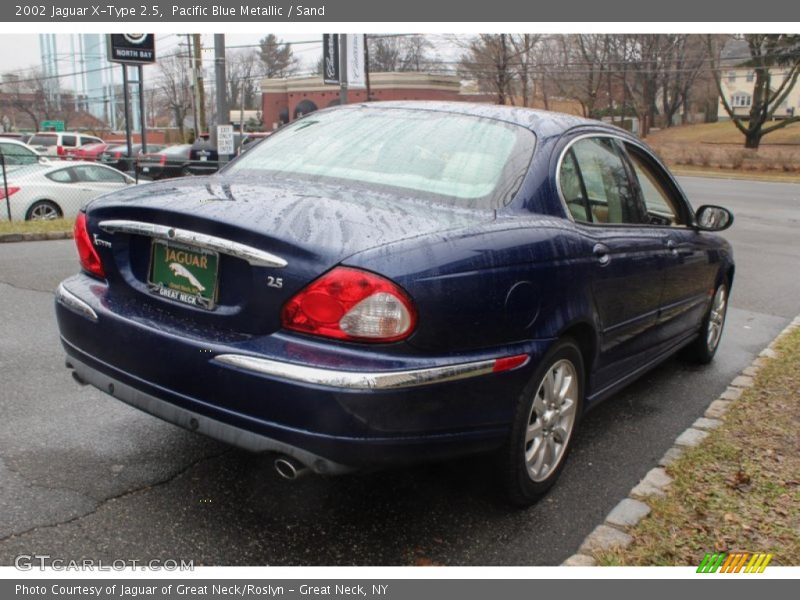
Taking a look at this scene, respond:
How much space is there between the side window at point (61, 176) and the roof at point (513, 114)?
11198 millimetres

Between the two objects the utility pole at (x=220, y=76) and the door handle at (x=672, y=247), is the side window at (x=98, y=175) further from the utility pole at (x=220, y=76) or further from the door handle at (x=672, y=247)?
the door handle at (x=672, y=247)

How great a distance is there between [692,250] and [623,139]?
955 millimetres

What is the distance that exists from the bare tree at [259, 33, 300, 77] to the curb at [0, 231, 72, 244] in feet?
278

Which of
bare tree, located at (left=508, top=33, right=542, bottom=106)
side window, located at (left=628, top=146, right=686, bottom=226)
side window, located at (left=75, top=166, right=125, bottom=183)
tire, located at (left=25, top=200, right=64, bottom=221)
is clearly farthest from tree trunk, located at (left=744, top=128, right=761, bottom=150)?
side window, located at (left=628, top=146, right=686, bottom=226)

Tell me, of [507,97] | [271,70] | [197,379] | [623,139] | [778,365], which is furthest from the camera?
[271,70]

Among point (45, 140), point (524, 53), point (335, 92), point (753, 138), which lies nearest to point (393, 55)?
point (335, 92)

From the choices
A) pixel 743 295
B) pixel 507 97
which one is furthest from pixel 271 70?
pixel 743 295

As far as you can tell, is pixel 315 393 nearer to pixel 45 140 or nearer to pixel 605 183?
pixel 605 183

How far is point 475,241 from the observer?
9.51 ft

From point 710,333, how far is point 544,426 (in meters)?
3.03

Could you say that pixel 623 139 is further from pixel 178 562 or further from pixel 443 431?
pixel 178 562

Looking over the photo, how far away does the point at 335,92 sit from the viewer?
223 ft

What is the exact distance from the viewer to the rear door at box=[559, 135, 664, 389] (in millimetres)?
3682

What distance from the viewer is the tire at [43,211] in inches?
518
